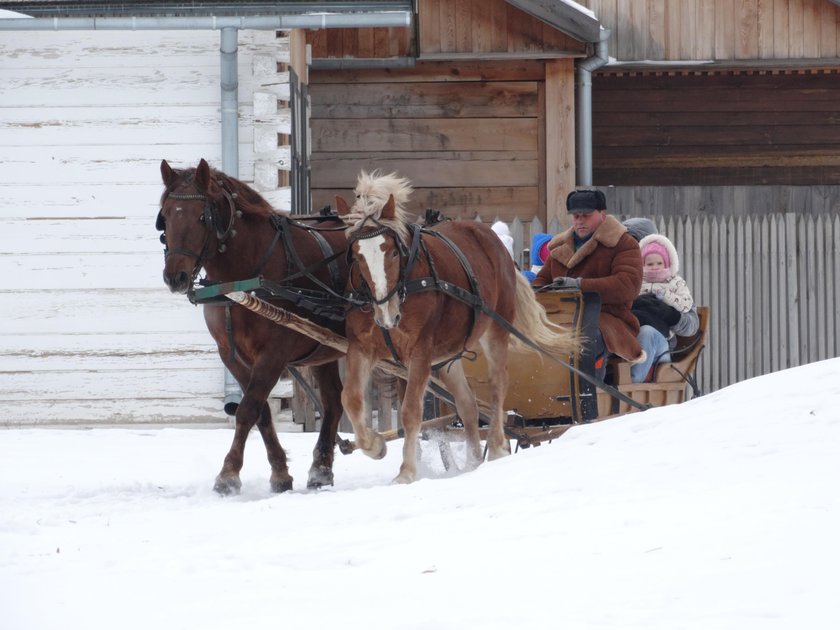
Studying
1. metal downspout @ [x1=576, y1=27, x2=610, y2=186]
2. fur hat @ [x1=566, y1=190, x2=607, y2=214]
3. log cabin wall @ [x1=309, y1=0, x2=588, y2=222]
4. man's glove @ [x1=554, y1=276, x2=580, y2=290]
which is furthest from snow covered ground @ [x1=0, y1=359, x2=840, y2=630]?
metal downspout @ [x1=576, y1=27, x2=610, y2=186]

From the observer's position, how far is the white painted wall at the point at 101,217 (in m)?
11.8

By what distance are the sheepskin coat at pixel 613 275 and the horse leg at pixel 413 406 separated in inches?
62.4

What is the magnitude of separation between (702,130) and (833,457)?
13.0m

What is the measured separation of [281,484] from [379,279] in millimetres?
1457

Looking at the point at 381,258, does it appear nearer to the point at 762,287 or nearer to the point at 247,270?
the point at 247,270

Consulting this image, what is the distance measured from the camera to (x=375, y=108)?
15641 mm

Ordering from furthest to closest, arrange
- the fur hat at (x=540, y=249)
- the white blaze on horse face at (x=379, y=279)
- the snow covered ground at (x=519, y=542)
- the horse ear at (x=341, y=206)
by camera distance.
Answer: the fur hat at (x=540, y=249) → the horse ear at (x=341, y=206) → the white blaze on horse face at (x=379, y=279) → the snow covered ground at (x=519, y=542)

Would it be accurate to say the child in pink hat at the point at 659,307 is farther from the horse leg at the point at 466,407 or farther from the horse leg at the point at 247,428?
the horse leg at the point at 247,428

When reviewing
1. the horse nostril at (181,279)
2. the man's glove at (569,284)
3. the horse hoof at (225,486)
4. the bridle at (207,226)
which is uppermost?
the bridle at (207,226)

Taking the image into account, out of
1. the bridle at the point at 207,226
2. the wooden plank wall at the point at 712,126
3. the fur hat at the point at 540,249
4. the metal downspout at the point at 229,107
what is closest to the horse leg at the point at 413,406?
the bridle at the point at 207,226

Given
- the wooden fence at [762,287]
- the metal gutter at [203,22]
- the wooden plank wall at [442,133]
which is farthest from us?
the wooden plank wall at [442,133]

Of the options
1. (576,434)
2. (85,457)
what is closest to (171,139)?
(85,457)

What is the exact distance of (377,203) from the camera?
24.3 ft

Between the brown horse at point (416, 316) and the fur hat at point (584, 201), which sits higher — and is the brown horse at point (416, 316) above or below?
below
